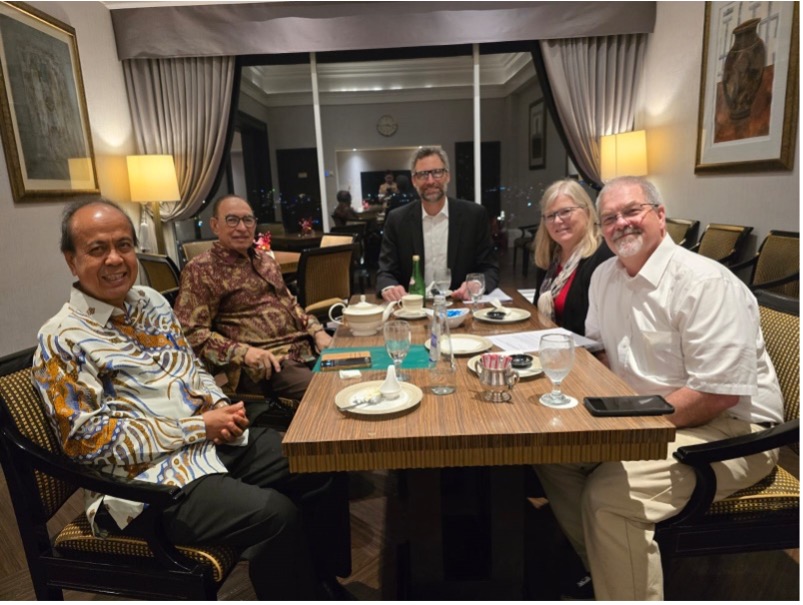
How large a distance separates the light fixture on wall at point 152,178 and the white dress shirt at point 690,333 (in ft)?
11.9

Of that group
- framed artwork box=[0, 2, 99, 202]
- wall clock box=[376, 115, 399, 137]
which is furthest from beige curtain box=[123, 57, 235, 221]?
wall clock box=[376, 115, 399, 137]

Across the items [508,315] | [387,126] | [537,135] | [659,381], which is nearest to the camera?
[659,381]

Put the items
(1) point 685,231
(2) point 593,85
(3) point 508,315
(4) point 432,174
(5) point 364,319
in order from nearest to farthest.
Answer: (5) point 364,319, (3) point 508,315, (4) point 432,174, (1) point 685,231, (2) point 593,85

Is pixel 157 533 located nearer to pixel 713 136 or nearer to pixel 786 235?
pixel 786 235

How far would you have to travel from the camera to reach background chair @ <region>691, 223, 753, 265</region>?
3076mm

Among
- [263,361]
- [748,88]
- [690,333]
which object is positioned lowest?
[263,361]

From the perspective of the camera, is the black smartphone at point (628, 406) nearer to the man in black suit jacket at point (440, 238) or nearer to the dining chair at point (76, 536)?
the dining chair at point (76, 536)

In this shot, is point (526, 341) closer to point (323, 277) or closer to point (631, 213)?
point (631, 213)

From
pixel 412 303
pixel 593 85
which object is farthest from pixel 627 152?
pixel 412 303

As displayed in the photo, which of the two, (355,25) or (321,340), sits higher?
(355,25)

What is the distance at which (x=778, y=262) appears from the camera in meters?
2.76

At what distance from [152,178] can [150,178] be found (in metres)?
0.01

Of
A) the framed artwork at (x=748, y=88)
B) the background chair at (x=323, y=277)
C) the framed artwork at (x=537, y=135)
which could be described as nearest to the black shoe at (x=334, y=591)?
the background chair at (x=323, y=277)

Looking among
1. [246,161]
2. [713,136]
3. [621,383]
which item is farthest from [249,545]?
[246,161]
